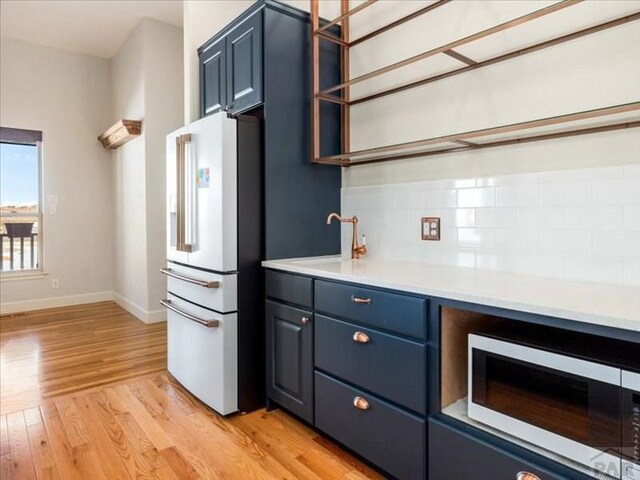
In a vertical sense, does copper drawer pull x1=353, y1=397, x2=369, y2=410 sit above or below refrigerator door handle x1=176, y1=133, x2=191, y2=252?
below

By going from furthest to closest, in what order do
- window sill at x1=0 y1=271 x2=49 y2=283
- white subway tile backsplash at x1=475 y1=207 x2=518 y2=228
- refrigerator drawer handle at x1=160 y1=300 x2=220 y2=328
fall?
window sill at x1=0 y1=271 x2=49 y2=283, refrigerator drawer handle at x1=160 y1=300 x2=220 y2=328, white subway tile backsplash at x1=475 y1=207 x2=518 y2=228

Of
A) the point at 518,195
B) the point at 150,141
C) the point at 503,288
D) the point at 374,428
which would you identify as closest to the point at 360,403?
the point at 374,428

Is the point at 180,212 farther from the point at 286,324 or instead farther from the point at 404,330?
the point at 404,330

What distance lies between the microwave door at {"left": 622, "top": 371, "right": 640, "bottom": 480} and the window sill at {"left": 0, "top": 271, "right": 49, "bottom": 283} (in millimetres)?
5832

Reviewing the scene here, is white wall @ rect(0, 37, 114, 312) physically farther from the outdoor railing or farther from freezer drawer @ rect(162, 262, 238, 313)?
freezer drawer @ rect(162, 262, 238, 313)

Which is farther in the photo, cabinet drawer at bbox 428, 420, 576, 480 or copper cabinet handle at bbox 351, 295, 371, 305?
copper cabinet handle at bbox 351, 295, 371, 305

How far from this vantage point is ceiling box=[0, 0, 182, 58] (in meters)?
4.06

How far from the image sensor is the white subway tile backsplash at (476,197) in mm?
2000

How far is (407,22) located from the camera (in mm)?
2361

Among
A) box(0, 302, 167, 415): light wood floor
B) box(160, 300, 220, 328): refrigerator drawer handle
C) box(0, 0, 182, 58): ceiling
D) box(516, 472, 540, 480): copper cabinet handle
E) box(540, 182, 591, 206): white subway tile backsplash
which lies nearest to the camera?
box(516, 472, 540, 480): copper cabinet handle

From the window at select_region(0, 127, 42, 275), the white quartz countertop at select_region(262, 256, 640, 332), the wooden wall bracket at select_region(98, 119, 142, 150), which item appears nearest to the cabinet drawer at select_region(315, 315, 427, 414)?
the white quartz countertop at select_region(262, 256, 640, 332)

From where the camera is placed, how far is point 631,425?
3.61 ft

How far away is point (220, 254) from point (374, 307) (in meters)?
0.98

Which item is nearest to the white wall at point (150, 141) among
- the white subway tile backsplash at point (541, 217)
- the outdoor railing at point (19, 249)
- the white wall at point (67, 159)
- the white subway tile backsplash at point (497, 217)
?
the white wall at point (67, 159)
